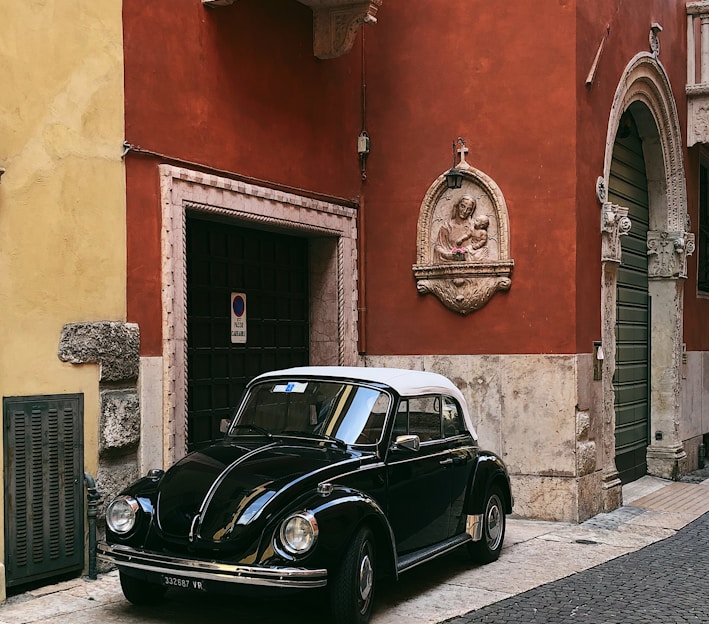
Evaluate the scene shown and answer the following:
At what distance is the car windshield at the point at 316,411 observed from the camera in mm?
7035

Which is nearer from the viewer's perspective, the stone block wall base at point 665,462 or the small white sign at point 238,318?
the small white sign at point 238,318

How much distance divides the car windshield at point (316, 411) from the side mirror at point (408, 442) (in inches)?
5.8

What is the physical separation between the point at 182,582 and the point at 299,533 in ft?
2.55

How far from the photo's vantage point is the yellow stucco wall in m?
7.18

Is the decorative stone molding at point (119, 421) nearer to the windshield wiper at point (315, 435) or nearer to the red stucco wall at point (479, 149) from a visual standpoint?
Result: the windshield wiper at point (315, 435)

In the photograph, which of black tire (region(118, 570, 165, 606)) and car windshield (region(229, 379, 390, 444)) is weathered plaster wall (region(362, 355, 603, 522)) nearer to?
car windshield (region(229, 379, 390, 444))

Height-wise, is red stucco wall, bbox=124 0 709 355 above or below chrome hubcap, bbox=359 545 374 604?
above

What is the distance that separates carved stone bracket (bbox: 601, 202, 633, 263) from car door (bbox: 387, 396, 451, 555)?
4094 mm

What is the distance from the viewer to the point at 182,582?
19.4 feet

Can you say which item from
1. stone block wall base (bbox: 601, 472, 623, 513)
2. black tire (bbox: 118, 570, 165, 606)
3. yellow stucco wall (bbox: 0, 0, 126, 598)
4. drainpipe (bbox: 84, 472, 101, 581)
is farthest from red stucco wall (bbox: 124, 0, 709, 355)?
black tire (bbox: 118, 570, 165, 606)

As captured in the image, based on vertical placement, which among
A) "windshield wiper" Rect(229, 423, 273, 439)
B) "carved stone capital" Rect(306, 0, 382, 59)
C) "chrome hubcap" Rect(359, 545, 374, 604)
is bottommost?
"chrome hubcap" Rect(359, 545, 374, 604)

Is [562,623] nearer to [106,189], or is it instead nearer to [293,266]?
[106,189]

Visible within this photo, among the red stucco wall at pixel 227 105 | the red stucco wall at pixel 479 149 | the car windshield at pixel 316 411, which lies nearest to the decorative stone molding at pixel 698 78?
the red stucco wall at pixel 479 149

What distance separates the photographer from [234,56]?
948 centimetres
